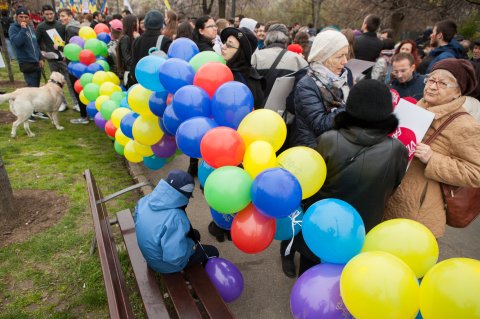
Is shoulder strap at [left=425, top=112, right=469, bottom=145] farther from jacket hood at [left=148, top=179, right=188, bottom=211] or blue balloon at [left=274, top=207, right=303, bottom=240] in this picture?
jacket hood at [left=148, top=179, right=188, bottom=211]

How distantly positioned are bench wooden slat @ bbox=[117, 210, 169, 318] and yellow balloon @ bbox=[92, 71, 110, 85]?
2.84 m

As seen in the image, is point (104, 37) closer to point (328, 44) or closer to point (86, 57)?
point (86, 57)

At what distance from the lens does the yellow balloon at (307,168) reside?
202cm

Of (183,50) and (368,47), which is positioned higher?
(183,50)

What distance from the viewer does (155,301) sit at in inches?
90.2

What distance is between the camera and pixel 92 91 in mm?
5094

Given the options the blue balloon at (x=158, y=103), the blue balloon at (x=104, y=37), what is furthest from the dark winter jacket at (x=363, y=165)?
the blue balloon at (x=104, y=37)

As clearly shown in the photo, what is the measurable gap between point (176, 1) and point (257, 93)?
24397 mm

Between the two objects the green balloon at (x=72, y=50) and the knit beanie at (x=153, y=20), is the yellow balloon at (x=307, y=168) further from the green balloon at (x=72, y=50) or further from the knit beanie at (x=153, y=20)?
the green balloon at (x=72, y=50)

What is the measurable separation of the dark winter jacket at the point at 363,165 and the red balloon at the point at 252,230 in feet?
1.56

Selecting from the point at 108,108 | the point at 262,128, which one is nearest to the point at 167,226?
the point at 262,128

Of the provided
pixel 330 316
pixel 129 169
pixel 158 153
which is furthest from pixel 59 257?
pixel 330 316

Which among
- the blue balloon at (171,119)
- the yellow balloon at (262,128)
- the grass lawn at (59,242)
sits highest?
the yellow balloon at (262,128)

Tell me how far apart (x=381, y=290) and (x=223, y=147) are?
1.29 metres
